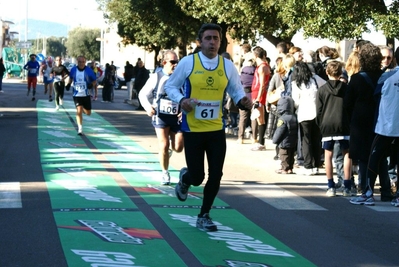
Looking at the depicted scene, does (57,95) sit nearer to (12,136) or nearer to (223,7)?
(223,7)

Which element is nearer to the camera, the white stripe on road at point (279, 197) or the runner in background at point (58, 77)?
the white stripe on road at point (279, 197)

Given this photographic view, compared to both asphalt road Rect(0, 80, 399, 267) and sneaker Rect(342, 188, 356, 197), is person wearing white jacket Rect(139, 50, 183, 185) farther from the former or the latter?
sneaker Rect(342, 188, 356, 197)

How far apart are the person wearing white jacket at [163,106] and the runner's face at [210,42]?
3.15m

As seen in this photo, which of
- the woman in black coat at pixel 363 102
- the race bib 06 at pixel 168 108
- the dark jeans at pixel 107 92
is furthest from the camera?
the dark jeans at pixel 107 92

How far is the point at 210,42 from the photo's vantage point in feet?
28.9

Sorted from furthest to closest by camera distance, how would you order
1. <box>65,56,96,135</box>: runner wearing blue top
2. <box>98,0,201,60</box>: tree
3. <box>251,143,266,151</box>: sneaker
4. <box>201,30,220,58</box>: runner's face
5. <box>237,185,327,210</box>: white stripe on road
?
<box>98,0,201,60</box>: tree < <box>65,56,96,135</box>: runner wearing blue top < <box>251,143,266,151</box>: sneaker < <box>237,185,327,210</box>: white stripe on road < <box>201,30,220,58</box>: runner's face

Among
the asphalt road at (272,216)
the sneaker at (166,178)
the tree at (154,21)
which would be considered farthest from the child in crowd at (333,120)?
the tree at (154,21)

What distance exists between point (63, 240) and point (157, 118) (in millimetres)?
4008

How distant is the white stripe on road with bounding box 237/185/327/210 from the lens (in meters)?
10.9

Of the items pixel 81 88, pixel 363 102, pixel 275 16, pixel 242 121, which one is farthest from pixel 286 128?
pixel 275 16

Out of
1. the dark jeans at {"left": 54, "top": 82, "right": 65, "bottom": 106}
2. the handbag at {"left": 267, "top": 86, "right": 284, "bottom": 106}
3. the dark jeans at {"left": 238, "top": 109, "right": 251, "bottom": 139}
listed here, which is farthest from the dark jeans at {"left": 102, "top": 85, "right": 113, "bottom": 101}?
the handbag at {"left": 267, "top": 86, "right": 284, "bottom": 106}

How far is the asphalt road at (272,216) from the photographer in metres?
7.88

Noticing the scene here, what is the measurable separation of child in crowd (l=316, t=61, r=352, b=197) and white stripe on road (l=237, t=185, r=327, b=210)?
622 millimetres

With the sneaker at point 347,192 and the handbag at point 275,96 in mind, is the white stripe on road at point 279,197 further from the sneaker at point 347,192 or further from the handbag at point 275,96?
the handbag at point 275,96
